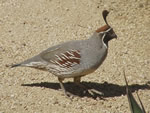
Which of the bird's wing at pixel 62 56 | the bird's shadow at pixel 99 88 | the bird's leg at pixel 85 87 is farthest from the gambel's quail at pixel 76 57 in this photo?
the bird's shadow at pixel 99 88

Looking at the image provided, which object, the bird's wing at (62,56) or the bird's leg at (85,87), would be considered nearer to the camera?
the bird's wing at (62,56)

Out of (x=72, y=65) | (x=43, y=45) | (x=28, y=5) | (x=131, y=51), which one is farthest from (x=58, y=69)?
(x=28, y=5)

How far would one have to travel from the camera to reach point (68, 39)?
22.6 ft

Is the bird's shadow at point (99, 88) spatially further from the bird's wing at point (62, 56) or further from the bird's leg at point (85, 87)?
the bird's wing at point (62, 56)

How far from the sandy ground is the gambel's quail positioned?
35cm

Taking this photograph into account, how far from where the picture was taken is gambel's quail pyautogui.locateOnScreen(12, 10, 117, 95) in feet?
17.3

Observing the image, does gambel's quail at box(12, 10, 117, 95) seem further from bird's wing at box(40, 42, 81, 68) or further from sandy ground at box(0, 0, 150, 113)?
sandy ground at box(0, 0, 150, 113)

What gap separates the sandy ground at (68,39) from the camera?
5270mm

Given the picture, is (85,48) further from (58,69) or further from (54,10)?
(54,10)

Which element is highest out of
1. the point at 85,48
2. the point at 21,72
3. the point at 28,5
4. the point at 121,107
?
the point at 28,5

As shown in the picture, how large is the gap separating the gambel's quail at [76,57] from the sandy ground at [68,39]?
1.16 feet

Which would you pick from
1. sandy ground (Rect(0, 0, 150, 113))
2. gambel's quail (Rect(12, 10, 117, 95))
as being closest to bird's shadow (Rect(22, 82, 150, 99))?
sandy ground (Rect(0, 0, 150, 113))

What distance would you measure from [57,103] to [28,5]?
114 inches

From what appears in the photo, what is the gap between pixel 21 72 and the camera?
5926mm
